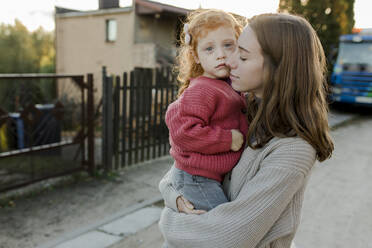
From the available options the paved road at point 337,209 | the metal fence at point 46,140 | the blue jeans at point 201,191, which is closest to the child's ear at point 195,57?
the blue jeans at point 201,191

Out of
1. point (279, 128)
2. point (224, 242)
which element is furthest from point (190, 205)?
point (279, 128)

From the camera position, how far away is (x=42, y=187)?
5133mm

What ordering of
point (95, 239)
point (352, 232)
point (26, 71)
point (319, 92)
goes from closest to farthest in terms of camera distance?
point (319, 92)
point (95, 239)
point (352, 232)
point (26, 71)

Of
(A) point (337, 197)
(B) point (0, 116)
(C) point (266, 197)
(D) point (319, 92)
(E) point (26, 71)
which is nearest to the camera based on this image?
(C) point (266, 197)

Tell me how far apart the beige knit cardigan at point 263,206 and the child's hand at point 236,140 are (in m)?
0.12

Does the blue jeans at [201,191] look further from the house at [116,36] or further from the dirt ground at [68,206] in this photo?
the house at [116,36]

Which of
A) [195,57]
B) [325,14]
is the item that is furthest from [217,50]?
[325,14]

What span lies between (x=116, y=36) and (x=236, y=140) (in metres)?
16.4

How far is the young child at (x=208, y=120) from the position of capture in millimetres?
1544

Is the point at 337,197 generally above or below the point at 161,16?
below

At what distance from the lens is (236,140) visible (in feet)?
5.06

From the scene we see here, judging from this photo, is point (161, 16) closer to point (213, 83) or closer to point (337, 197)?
point (337, 197)

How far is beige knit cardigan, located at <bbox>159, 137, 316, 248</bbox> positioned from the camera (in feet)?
4.23

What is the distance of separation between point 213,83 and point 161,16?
595 inches
